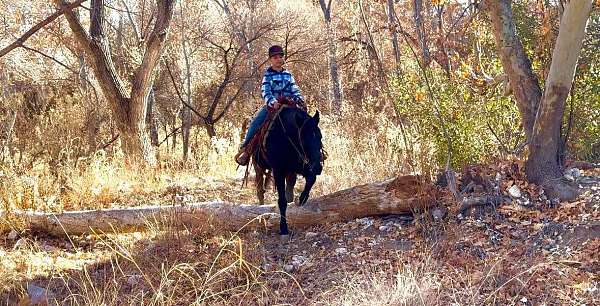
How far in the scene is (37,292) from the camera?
5.10 meters

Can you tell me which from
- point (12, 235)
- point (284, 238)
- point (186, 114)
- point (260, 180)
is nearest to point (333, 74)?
point (186, 114)

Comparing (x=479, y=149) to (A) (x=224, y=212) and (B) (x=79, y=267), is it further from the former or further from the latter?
(B) (x=79, y=267)

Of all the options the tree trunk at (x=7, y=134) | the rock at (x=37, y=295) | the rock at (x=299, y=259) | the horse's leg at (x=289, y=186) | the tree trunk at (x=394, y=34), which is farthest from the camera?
the tree trunk at (x=7, y=134)

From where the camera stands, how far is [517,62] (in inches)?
269

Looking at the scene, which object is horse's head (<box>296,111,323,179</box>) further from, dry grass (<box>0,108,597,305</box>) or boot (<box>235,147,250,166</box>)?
boot (<box>235,147,250,166</box>)

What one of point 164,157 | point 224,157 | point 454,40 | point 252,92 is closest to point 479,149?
point 454,40

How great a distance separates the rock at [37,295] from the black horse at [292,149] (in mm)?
2507

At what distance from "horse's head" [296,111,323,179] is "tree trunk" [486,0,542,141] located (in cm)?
243

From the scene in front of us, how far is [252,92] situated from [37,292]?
11.9 meters

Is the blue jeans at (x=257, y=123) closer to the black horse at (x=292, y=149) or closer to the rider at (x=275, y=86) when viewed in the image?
the rider at (x=275, y=86)

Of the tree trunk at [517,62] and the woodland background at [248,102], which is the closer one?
the tree trunk at [517,62]

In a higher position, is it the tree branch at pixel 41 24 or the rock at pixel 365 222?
the tree branch at pixel 41 24

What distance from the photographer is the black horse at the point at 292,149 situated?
20.5 feet

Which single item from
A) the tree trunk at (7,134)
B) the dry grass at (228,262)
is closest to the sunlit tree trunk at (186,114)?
the tree trunk at (7,134)
